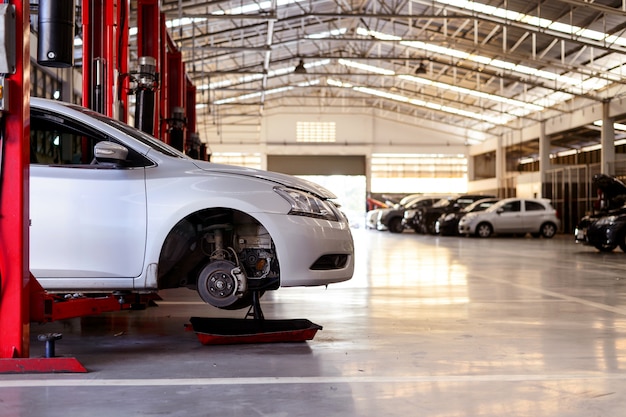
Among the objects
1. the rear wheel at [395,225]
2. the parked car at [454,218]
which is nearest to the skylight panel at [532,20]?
the parked car at [454,218]

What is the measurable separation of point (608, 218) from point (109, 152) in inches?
558

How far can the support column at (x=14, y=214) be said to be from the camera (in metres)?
4.23

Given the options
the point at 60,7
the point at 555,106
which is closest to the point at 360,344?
the point at 60,7

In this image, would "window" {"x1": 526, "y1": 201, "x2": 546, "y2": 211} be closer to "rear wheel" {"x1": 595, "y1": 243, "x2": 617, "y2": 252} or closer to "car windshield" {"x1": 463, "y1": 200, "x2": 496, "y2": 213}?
"car windshield" {"x1": 463, "y1": 200, "x2": 496, "y2": 213}

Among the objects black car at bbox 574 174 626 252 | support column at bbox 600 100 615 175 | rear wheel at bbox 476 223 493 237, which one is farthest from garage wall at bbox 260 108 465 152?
black car at bbox 574 174 626 252

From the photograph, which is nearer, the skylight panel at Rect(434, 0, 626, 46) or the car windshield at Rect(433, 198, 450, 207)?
the skylight panel at Rect(434, 0, 626, 46)

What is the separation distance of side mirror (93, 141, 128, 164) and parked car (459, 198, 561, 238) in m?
23.5

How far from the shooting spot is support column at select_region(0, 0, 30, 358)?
13.9ft

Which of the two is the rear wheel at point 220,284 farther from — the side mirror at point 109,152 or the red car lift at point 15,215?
the red car lift at point 15,215

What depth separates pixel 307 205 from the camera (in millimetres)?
5391

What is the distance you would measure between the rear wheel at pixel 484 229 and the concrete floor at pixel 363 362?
62.6 feet

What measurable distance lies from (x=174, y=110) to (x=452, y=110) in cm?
3361

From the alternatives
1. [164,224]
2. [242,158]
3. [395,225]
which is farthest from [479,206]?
[164,224]

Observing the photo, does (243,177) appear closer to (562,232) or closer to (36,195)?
(36,195)
